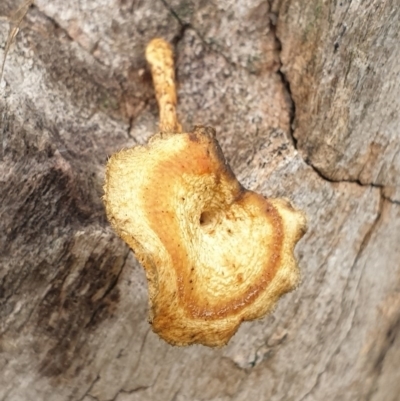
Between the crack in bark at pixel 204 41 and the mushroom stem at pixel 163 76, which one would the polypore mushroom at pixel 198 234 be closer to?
the mushroom stem at pixel 163 76

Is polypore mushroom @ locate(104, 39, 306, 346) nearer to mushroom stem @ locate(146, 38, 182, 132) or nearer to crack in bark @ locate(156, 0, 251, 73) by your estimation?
mushroom stem @ locate(146, 38, 182, 132)

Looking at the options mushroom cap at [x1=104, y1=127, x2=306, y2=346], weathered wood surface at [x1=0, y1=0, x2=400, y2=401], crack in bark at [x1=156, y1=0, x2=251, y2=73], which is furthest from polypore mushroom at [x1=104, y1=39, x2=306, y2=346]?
crack in bark at [x1=156, y1=0, x2=251, y2=73]

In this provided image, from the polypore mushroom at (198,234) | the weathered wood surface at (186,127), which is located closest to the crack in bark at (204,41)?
the weathered wood surface at (186,127)

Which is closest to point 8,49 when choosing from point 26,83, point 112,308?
point 26,83

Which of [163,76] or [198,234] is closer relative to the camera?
[198,234]

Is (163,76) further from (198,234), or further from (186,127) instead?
(198,234)

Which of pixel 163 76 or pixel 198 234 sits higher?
pixel 163 76

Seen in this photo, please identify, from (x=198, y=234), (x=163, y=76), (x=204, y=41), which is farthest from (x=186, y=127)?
(x=198, y=234)
